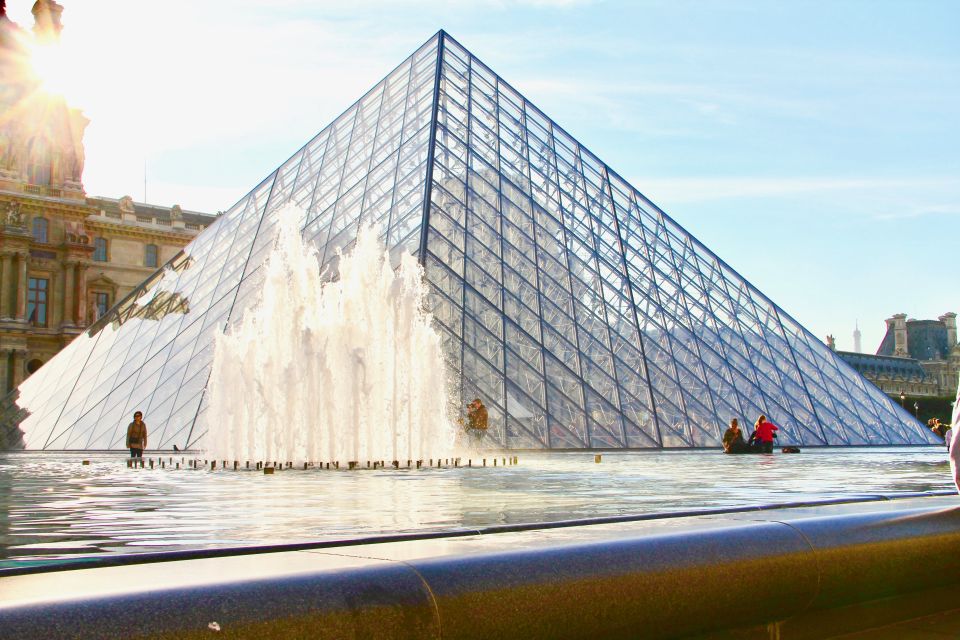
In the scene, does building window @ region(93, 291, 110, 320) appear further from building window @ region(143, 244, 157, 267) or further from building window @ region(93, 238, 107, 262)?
building window @ region(143, 244, 157, 267)

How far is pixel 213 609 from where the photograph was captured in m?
2.08

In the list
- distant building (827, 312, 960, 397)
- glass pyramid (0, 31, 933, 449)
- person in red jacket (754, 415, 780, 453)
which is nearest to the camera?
person in red jacket (754, 415, 780, 453)

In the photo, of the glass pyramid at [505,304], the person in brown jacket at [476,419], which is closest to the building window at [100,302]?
the glass pyramid at [505,304]

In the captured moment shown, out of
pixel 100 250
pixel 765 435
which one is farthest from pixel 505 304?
Result: pixel 100 250

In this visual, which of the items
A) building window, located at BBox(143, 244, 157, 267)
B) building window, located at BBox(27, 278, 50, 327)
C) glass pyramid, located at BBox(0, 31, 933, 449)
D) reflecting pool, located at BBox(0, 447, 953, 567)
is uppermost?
building window, located at BBox(143, 244, 157, 267)

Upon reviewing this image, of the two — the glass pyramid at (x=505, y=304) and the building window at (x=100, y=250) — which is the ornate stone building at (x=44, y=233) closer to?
the building window at (x=100, y=250)

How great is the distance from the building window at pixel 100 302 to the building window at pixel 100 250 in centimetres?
194

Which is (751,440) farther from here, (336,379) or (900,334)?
(900,334)

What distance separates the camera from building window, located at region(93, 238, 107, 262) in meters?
56.2

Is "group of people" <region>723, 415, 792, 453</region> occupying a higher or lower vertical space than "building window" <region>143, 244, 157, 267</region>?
lower

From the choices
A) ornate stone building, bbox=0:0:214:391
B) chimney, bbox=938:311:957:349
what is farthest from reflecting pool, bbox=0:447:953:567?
chimney, bbox=938:311:957:349

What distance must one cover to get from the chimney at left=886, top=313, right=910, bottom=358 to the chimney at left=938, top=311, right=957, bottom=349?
3.88m

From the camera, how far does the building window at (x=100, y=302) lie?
5556cm

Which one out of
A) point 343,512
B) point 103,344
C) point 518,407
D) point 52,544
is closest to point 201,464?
point 518,407
